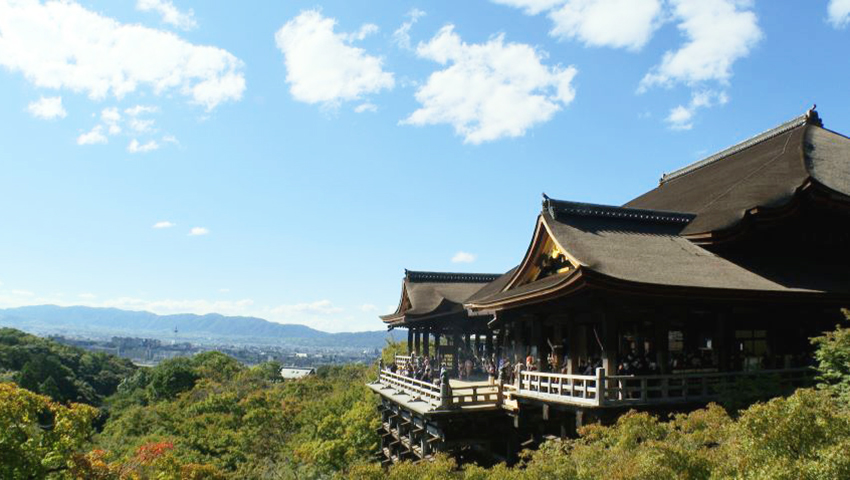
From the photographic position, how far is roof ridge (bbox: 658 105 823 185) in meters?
26.6

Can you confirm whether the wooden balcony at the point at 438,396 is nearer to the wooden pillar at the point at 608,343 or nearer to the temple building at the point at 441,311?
the temple building at the point at 441,311

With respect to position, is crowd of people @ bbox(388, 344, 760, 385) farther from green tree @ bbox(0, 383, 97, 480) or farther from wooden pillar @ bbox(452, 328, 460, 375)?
green tree @ bbox(0, 383, 97, 480)

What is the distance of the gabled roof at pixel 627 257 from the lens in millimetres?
15352

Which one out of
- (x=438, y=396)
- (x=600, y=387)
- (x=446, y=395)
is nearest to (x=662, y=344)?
(x=600, y=387)

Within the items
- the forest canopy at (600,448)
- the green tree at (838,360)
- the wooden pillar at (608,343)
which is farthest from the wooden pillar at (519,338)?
the green tree at (838,360)

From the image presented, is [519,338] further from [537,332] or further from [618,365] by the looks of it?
[618,365]

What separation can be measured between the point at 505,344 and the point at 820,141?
50.8 feet

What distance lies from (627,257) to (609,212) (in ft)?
11.0

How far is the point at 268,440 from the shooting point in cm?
3438

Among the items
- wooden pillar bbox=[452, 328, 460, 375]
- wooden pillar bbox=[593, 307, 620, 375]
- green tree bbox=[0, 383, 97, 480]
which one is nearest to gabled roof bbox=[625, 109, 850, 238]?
wooden pillar bbox=[593, 307, 620, 375]

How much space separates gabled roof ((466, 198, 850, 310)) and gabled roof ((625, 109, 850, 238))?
1.29 metres

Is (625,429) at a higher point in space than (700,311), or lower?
lower

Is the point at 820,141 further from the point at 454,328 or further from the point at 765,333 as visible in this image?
the point at 454,328

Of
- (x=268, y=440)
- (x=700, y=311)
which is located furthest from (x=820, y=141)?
(x=268, y=440)
